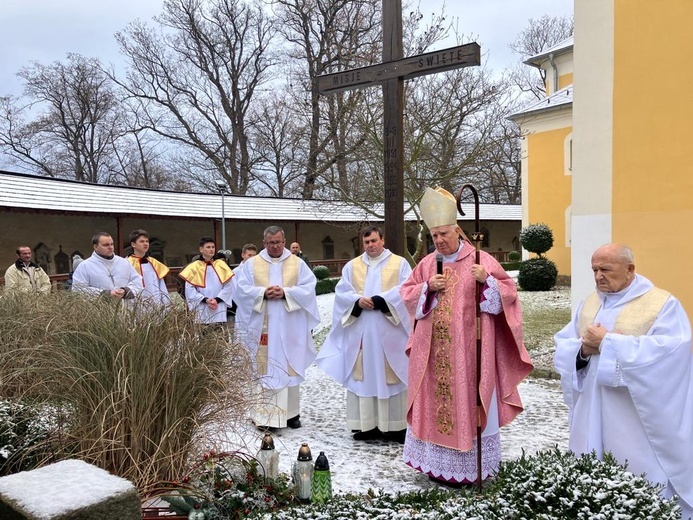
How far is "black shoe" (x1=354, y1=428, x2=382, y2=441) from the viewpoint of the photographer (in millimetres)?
5680

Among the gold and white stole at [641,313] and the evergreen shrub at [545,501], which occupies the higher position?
the gold and white stole at [641,313]

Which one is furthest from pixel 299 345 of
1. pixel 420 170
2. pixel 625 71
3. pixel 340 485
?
pixel 420 170

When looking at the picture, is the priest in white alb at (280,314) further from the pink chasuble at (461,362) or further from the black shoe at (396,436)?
the pink chasuble at (461,362)

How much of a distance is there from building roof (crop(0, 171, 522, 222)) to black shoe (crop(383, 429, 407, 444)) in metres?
12.1

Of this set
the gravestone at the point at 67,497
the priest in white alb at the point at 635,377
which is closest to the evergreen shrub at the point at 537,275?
the priest in white alb at the point at 635,377

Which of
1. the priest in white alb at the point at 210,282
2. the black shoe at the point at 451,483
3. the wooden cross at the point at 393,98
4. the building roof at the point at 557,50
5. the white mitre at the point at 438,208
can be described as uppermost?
the building roof at the point at 557,50

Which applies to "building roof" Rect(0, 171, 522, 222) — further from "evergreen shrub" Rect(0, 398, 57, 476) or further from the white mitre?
"evergreen shrub" Rect(0, 398, 57, 476)

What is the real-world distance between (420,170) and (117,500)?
1437cm

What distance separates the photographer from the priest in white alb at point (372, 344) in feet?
18.6

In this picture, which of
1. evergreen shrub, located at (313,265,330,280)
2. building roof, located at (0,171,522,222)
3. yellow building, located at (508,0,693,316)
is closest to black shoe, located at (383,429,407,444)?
yellow building, located at (508,0,693,316)

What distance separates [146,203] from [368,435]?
18345mm

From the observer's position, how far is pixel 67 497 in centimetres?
250

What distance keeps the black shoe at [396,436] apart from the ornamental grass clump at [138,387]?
209cm

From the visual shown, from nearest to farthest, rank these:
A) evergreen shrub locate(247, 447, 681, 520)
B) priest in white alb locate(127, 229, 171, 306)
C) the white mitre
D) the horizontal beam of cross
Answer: evergreen shrub locate(247, 447, 681, 520) → the white mitre → the horizontal beam of cross → priest in white alb locate(127, 229, 171, 306)
